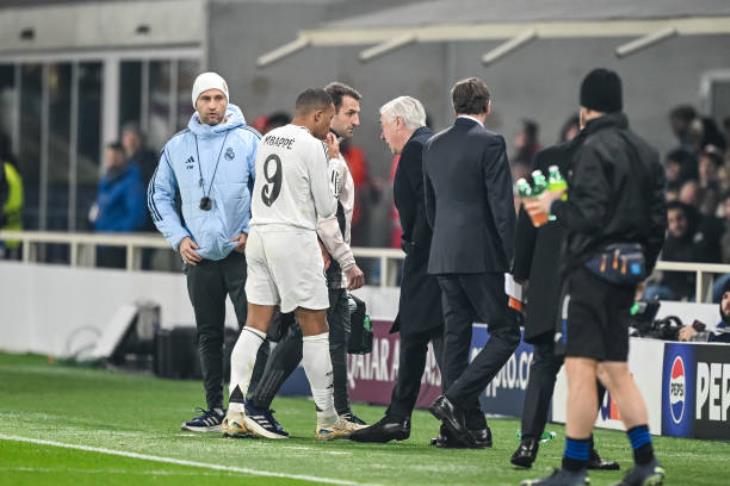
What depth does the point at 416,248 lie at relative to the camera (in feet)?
41.1

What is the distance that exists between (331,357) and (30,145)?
1564 cm

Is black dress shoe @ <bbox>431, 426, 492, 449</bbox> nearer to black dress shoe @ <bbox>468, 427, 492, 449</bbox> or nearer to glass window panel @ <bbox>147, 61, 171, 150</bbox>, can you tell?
black dress shoe @ <bbox>468, 427, 492, 449</bbox>

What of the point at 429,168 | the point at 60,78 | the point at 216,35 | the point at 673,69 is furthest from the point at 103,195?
the point at 429,168

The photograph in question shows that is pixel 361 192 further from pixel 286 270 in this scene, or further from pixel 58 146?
pixel 286 270

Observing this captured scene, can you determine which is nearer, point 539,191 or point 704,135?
point 539,191

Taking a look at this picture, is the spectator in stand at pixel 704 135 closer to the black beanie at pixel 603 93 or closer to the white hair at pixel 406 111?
the white hair at pixel 406 111

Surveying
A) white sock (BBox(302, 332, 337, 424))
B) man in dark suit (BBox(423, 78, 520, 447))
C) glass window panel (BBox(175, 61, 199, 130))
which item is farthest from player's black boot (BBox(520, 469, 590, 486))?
glass window panel (BBox(175, 61, 199, 130))

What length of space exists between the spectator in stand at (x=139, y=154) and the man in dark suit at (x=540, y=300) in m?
11.8

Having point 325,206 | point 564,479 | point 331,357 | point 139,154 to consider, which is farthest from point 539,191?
point 139,154

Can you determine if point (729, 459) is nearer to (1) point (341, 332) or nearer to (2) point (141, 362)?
(1) point (341, 332)

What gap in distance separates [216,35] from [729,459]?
1026cm

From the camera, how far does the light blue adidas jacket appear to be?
1284 cm

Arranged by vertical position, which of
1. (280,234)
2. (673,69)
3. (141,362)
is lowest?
(141,362)

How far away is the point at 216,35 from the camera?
21.2 meters
